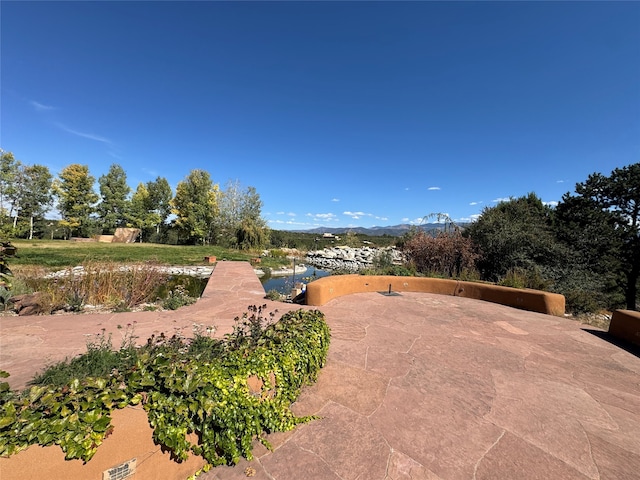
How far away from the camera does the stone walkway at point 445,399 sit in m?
1.99

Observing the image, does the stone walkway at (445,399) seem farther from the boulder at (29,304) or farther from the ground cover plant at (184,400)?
the boulder at (29,304)

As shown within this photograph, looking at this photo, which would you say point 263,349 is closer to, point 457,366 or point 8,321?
point 457,366

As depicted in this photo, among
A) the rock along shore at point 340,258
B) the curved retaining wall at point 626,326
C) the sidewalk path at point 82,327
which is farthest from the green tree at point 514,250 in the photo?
the rock along shore at point 340,258

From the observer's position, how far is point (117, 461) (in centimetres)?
152

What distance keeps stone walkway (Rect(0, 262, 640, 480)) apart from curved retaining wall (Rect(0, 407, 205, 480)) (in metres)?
0.32

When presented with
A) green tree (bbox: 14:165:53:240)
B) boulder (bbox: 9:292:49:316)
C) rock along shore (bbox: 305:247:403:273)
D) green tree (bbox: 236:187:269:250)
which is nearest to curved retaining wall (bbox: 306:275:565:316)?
boulder (bbox: 9:292:49:316)

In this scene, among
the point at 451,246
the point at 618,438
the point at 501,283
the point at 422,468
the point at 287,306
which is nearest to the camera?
the point at 422,468

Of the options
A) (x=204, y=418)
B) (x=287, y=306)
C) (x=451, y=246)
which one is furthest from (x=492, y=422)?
(x=451, y=246)

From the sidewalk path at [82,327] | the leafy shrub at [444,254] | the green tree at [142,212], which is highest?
the green tree at [142,212]

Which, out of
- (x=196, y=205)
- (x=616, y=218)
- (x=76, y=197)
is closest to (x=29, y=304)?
(x=196, y=205)

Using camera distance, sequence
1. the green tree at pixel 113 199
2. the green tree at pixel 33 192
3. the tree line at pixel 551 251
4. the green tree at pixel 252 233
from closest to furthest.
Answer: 1. the tree line at pixel 551 251
2. the green tree at pixel 252 233
3. the green tree at pixel 33 192
4. the green tree at pixel 113 199

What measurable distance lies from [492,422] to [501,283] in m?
6.21

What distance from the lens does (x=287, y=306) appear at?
19.3ft

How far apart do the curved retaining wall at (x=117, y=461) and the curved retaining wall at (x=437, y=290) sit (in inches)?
171
